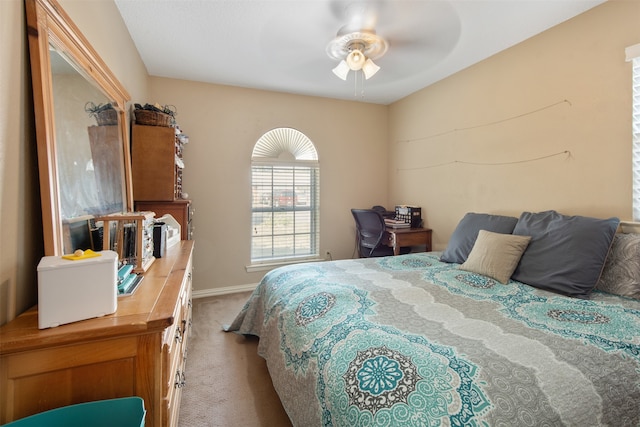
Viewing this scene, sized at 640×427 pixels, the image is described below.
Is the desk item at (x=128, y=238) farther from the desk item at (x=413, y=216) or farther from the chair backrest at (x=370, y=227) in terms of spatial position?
the desk item at (x=413, y=216)

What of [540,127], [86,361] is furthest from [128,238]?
[540,127]

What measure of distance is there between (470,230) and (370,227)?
1168mm

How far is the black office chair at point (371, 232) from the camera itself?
3.36m

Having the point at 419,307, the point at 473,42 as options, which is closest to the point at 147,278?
the point at 419,307

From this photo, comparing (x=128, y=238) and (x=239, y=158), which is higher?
(x=239, y=158)

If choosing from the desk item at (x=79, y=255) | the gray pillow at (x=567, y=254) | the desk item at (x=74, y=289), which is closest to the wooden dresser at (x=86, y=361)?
the desk item at (x=74, y=289)

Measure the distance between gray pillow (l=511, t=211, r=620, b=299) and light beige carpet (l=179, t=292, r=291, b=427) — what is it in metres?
1.80

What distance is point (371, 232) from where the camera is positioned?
11.4 ft

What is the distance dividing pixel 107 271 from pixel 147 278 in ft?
1.53

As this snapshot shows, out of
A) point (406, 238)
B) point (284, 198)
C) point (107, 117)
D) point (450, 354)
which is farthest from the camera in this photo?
point (284, 198)

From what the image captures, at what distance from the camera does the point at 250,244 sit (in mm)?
3656

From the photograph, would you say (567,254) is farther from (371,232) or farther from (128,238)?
(128,238)

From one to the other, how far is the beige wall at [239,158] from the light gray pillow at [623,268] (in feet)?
8.96

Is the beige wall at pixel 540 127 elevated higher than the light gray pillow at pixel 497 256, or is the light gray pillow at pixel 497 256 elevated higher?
the beige wall at pixel 540 127
